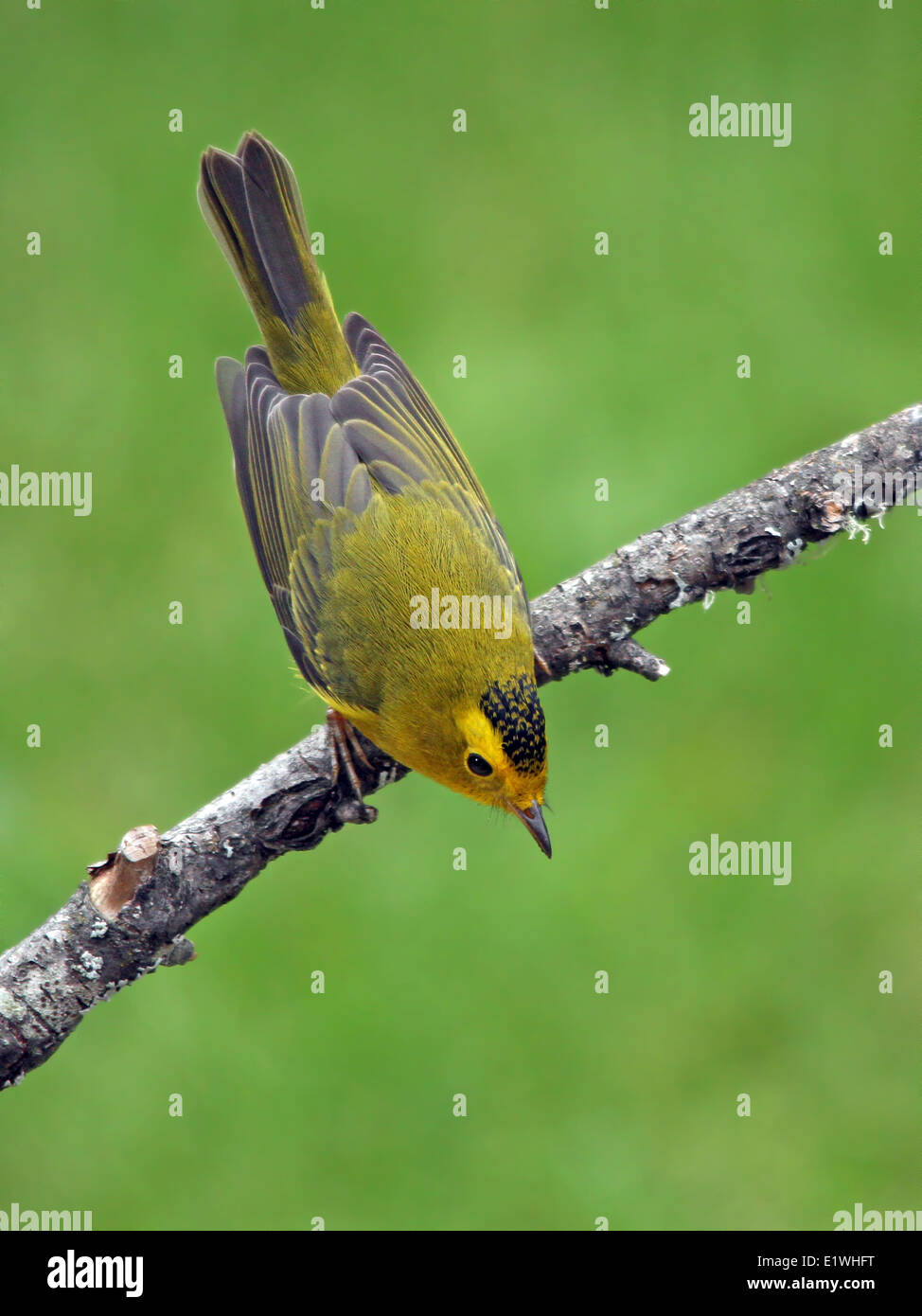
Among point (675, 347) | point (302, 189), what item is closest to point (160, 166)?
point (302, 189)

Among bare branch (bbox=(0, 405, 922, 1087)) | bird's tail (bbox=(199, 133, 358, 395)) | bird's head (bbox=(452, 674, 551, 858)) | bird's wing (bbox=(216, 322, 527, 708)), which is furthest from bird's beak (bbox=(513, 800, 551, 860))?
bird's tail (bbox=(199, 133, 358, 395))

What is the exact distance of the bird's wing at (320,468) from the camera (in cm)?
429

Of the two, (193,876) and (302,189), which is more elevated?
(302,189)

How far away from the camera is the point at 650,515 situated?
23.2ft

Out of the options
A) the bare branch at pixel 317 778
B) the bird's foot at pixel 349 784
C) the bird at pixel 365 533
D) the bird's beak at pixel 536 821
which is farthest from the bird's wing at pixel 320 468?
→ the bird's beak at pixel 536 821

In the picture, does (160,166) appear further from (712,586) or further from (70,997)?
(70,997)

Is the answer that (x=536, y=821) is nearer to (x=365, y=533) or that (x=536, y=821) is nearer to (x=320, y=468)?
(x=365, y=533)

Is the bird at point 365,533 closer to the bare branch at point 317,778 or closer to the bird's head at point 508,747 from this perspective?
the bird's head at point 508,747

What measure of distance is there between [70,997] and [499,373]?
5214 mm

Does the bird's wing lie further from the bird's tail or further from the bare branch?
the bare branch

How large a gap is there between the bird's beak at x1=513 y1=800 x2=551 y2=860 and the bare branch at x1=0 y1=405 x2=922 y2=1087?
398 mm

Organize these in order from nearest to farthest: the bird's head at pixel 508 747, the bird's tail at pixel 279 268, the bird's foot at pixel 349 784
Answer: the bird's foot at pixel 349 784 < the bird's head at pixel 508 747 < the bird's tail at pixel 279 268

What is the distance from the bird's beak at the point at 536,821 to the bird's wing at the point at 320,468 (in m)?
0.69

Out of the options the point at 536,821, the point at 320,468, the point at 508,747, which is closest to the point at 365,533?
the point at 320,468
